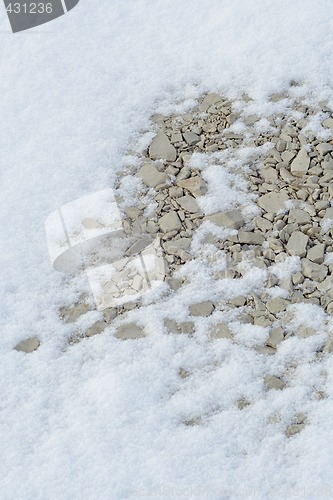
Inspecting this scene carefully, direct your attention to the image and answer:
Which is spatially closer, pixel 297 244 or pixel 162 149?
pixel 297 244

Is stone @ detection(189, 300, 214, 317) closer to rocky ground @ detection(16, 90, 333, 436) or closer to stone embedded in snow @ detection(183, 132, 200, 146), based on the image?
rocky ground @ detection(16, 90, 333, 436)

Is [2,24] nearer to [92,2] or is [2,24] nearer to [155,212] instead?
[92,2]

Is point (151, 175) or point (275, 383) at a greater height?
point (151, 175)

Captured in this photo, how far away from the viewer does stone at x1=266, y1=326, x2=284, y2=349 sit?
351cm

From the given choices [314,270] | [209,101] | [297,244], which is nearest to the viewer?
[314,270]

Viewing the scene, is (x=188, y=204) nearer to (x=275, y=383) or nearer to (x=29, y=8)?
(x=275, y=383)

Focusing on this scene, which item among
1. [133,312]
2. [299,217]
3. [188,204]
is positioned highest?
[188,204]

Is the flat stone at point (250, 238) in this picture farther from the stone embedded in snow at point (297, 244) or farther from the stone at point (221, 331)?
the stone at point (221, 331)

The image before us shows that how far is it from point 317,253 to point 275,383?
94 cm

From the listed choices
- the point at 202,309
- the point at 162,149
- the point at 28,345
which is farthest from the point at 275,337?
the point at 162,149

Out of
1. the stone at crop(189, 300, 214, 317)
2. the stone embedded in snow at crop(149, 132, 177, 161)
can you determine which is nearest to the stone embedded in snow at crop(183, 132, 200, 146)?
the stone embedded in snow at crop(149, 132, 177, 161)

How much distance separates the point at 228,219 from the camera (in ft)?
13.3

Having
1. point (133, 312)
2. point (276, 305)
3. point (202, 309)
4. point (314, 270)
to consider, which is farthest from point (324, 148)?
point (133, 312)

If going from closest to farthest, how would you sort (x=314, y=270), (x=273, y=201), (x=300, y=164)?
1. (x=314, y=270)
2. (x=273, y=201)
3. (x=300, y=164)
